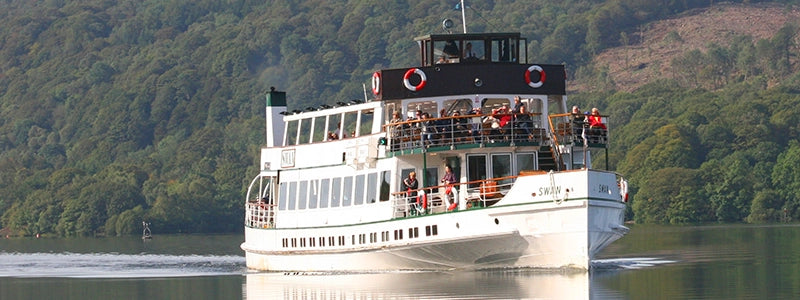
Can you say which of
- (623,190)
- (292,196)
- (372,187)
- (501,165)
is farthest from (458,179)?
(292,196)

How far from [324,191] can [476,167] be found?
5668mm

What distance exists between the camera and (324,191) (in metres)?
51.1

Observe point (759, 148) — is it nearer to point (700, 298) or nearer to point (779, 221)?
point (779, 221)

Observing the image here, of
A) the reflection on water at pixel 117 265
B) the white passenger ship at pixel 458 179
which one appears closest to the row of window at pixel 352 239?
the white passenger ship at pixel 458 179

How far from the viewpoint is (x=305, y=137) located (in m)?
173

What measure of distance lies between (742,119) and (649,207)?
82.3 feet

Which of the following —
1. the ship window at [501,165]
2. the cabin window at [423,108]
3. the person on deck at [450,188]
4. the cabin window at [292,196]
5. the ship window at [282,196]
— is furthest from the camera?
the ship window at [282,196]

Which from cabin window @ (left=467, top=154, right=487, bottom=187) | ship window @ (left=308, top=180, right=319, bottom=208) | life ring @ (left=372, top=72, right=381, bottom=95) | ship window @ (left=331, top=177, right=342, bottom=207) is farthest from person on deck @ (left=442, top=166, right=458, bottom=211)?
ship window @ (left=308, top=180, right=319, bottom=208)

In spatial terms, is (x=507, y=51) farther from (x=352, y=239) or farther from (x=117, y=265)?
(x=117, y=265)

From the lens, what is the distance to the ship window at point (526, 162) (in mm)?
46938

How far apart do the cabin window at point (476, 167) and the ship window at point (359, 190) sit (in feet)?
11.5

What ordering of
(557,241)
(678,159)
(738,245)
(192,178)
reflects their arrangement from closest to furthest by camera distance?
(557,241) < (738,245) < (678,159) < (192,178)

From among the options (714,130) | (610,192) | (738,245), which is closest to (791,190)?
(714,130)

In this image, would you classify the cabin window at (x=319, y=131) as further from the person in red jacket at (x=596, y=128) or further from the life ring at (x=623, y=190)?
the life ring at (x=623, y=190)
